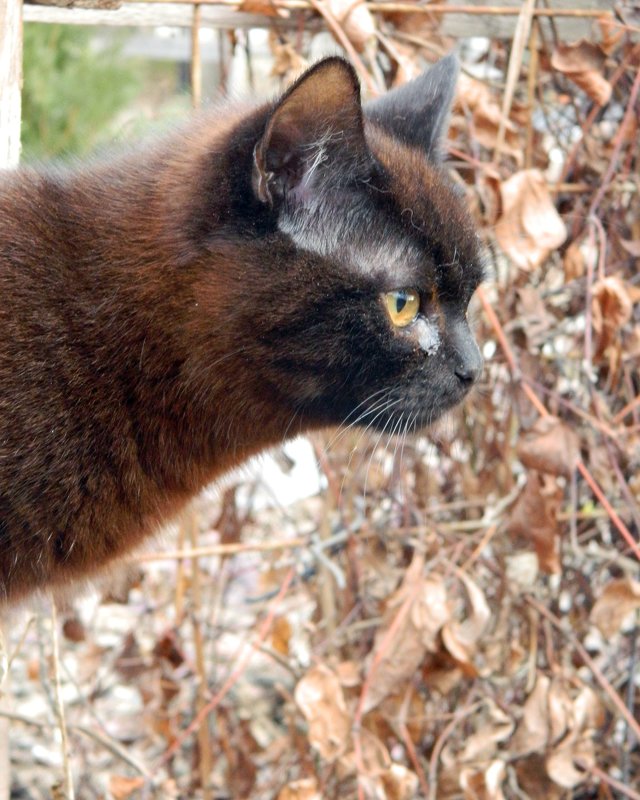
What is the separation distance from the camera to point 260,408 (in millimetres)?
1601

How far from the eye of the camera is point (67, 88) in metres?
4.87

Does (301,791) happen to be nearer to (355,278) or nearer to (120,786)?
(120,786)

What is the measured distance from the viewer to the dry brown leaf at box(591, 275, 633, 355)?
6.30 ft

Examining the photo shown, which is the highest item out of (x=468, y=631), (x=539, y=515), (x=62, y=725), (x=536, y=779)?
(x=539, y=515)

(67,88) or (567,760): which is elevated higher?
(67,88)

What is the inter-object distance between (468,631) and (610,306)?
0.72 m

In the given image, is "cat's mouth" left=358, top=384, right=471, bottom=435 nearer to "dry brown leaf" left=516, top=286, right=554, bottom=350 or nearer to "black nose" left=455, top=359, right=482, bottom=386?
"black nose" left=455, top=359, right=482, bottom=386

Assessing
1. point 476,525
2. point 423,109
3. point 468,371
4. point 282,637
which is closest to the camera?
point 468,371

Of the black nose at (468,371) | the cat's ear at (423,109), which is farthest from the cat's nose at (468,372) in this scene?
the cat's ear at (423,109)

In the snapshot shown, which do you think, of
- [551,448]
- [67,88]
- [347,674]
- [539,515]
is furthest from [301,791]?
[67,88]

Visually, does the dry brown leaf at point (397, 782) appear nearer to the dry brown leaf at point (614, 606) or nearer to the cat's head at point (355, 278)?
the dry brown leaf at point (614, 606)

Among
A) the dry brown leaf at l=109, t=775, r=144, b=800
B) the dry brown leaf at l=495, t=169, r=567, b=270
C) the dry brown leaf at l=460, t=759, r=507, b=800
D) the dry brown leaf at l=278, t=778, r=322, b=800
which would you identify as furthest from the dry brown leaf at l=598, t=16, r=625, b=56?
the dry brown leaf at l=109, t=775, r=144, b=800

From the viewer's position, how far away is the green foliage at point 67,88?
463cm

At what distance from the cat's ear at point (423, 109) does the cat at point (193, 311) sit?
13 centimetres
